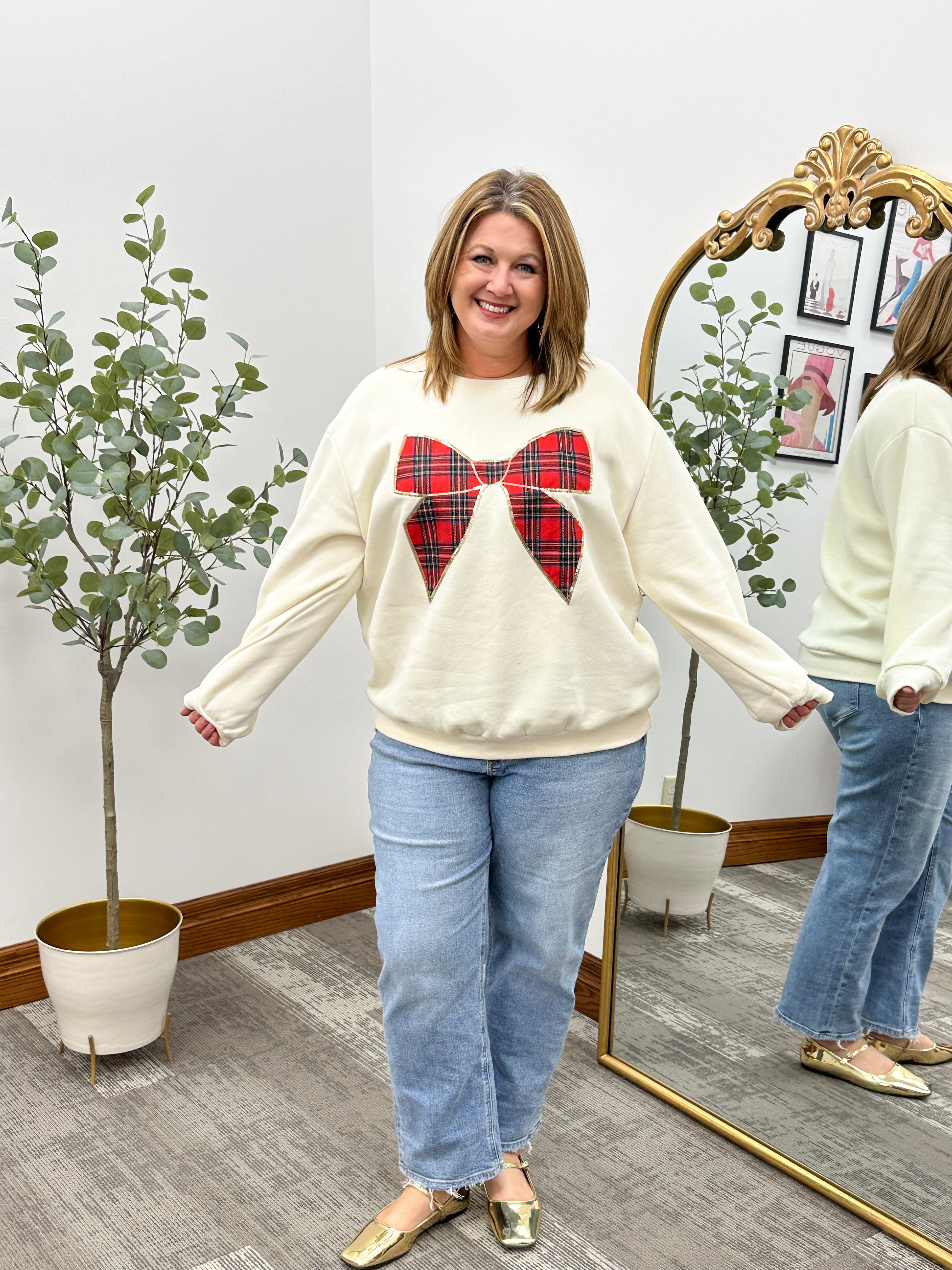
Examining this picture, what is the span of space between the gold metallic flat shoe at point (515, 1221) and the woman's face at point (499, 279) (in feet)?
3.98

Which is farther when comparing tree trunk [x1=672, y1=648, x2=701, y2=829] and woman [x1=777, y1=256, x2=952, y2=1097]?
tree trunk [x1=672, y1=648, x2=701, y2=829]

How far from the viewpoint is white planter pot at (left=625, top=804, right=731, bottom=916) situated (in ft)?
6.37

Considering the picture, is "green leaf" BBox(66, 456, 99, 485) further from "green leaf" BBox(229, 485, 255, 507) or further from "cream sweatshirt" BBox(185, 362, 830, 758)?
"cream sweatshirt" BBox(185, 362, 830, 758)

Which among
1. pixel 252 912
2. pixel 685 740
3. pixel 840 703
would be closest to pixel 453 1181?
pixel 685 740

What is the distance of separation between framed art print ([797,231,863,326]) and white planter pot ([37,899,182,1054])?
1592 mm

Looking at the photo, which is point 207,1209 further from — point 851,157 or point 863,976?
point 851,157

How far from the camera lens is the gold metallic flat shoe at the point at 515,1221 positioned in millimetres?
1633

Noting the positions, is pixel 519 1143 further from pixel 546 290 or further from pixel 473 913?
pixel 546 290

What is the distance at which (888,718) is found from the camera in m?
1.65

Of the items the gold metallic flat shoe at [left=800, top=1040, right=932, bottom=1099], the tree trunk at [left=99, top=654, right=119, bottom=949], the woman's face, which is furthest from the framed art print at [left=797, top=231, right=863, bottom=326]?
the tree trunk at [left=99, top=654, right=119, bottom=949]

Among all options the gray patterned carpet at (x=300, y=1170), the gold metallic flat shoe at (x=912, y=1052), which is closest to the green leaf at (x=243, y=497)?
the gray patterned carpet at (x=300, y=1170)

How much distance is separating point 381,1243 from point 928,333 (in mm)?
1508

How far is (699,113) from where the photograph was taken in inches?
75.9

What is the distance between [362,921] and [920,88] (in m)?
2.16
